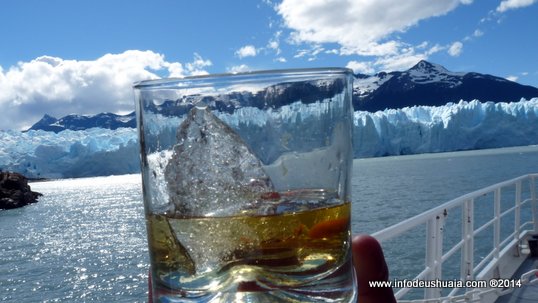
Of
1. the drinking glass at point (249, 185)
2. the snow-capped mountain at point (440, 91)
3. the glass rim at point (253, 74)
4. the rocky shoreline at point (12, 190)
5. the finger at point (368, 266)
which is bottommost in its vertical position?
the rocky shoreline at point (12, 190)

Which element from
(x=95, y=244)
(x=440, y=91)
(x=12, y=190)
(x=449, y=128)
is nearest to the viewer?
(x=95, y=244)

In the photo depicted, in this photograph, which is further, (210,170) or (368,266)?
(368,266)

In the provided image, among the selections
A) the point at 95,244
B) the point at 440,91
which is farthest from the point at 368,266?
the point at 440,91

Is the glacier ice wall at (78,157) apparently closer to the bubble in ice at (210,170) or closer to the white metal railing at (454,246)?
the white metal railing at (454,246)

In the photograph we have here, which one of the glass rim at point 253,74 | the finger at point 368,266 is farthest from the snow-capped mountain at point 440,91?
the glass rim at point 253,74

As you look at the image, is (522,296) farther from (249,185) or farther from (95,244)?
(95,244)

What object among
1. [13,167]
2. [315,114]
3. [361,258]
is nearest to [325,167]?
[315,114]

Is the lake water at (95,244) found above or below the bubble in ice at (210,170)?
below
